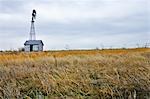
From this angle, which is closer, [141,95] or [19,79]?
[141,95]

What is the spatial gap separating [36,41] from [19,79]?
102ft

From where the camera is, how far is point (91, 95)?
615 cm

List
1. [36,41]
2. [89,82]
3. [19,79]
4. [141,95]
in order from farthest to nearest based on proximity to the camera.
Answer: [36,41] < [19,79] < [89,82] < [141,95]

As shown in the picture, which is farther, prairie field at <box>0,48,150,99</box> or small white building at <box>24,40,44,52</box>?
small white building at <box>24,40,44,52</box>

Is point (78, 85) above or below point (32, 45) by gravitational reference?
below

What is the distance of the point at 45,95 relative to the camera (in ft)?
20.6

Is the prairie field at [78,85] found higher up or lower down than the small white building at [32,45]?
lower down

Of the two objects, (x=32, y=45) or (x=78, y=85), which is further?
(x=32, y=45)

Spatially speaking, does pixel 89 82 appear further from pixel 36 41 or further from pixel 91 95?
pixel 36 41

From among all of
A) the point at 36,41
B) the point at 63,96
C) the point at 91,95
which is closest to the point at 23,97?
the point at 63,96

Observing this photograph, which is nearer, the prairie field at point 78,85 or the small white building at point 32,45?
the prairie field at point 78,85

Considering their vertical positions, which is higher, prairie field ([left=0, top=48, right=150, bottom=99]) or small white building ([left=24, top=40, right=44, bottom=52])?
small white building ([left=24, top=40, right=44, bottom=52])

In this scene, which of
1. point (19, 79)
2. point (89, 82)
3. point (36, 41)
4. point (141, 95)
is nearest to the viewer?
point (141, 95)

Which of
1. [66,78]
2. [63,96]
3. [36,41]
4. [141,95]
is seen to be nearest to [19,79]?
[66,78]
